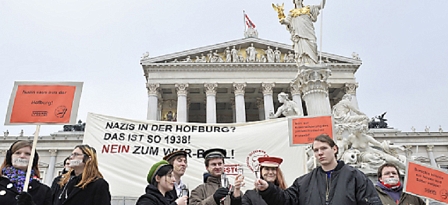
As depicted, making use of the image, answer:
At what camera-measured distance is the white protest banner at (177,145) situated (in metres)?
7.41

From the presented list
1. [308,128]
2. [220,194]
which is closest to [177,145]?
[308,128]

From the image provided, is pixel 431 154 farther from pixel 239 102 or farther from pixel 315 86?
pixel 315 86

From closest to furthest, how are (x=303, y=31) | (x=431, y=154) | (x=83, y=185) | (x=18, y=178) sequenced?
(x=83, y=185), (x=18, y=178), (x=303, y=31), (x=431, y=154)

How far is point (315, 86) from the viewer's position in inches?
356

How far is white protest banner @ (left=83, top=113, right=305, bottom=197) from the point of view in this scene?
7406 millimetres

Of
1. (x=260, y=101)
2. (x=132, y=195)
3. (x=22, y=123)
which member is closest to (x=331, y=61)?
(x=260, y=101)

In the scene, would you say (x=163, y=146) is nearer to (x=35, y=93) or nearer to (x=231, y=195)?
(x=35, y=93)

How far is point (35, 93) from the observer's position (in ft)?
14.4

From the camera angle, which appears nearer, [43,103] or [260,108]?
[43,103]

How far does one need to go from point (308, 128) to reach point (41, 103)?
4587 millimetres

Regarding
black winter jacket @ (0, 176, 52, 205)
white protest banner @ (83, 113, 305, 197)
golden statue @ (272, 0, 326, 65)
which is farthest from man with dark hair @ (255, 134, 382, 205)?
golden statue @ (272, 0, 326, 65)

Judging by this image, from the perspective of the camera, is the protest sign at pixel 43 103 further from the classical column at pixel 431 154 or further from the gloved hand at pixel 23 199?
the classical column at pixel 431 154

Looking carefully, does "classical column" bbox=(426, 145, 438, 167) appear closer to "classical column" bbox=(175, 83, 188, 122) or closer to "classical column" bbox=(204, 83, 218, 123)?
"classical column" bbox=(204, 83, 218, 123)

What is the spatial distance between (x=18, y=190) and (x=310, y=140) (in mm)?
4783
